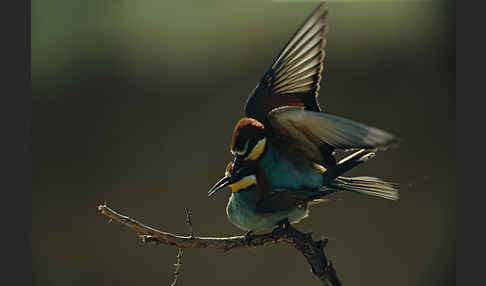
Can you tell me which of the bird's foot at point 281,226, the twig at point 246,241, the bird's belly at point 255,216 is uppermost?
the bird's belly at point 255,216

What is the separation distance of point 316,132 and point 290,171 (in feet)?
0.31

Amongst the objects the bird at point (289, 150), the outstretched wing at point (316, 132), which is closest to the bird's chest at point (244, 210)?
the bird at point (289, 150)

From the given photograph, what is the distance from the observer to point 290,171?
110 centimetres

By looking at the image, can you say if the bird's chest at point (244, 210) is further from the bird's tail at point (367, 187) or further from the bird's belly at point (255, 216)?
the bird's tail at point (367, 187)

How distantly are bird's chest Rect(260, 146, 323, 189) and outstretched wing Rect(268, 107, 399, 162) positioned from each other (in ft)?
0.07

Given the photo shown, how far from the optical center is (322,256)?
114 cm

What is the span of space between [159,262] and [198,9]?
4.21 feet

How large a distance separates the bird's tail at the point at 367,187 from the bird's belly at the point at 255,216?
0.10 metres

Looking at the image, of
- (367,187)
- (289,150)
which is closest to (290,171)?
(289,150)

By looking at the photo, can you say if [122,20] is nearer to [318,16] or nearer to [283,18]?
[283,18]

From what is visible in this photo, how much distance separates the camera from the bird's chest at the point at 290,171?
110 cm
